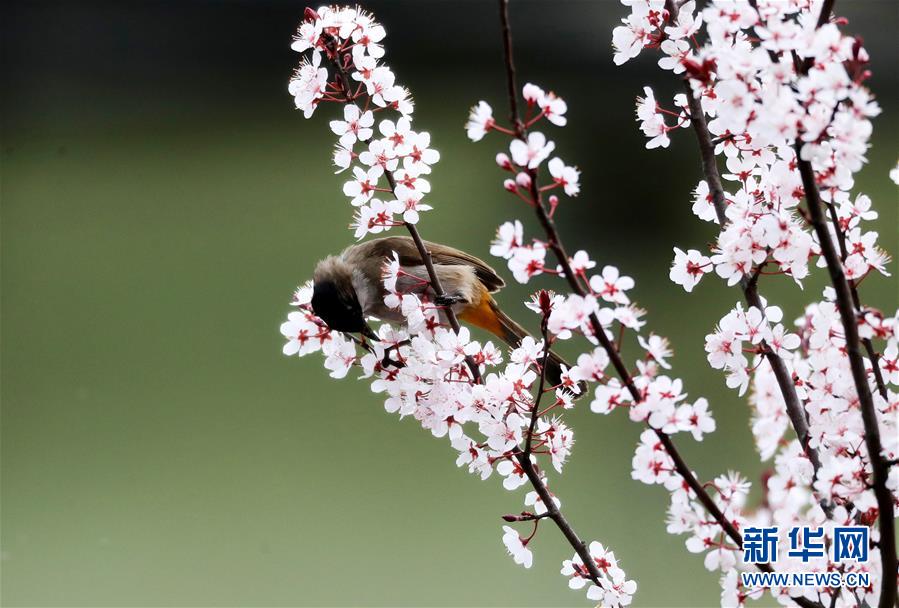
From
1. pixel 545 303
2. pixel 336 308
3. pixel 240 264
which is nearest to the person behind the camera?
pixel 545 303

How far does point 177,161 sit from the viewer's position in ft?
14.4

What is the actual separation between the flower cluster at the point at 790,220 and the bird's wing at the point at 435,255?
0.99 metres

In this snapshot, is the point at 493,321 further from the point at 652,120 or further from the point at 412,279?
the point at 652,120

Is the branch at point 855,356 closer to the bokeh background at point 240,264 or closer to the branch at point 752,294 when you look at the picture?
the branch at point 752,294

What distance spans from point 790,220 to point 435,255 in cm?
122

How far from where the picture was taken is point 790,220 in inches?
43.3

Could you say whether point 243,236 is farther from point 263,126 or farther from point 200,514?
point 200,514

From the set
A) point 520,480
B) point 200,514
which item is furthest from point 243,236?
point 520,480

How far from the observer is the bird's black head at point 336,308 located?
5.37 ft

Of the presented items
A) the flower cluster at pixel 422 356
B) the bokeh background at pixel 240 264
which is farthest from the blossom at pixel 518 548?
the bokeh background at pixel 240 264

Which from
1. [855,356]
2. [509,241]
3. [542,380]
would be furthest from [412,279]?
[855,356]

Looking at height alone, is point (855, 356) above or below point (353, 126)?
below

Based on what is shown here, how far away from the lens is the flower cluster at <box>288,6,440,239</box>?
1.31m

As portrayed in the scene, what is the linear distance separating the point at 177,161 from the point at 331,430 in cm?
146
